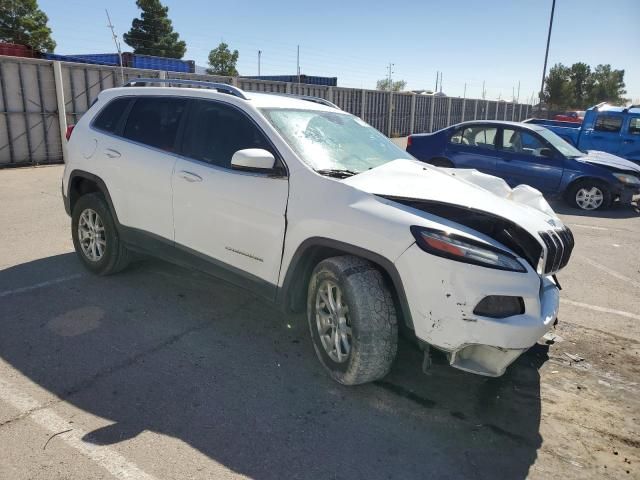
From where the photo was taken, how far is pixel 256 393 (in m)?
3.06

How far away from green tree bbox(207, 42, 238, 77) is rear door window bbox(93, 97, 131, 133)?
154ft

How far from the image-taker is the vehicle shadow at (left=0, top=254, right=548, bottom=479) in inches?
100

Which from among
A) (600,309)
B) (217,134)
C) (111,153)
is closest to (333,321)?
(217,134)

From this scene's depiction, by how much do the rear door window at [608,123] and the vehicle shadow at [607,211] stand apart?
107 inches

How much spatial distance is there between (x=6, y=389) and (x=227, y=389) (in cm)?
130

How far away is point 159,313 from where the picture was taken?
4.11 m

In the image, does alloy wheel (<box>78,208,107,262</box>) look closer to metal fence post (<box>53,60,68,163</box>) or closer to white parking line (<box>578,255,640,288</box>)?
white parking line (<box>578,255,640,288</box>)

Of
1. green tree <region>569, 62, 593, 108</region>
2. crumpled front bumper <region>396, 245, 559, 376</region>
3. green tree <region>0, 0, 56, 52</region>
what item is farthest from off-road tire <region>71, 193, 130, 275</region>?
green tree <region>569, 62, 593, 108</region>

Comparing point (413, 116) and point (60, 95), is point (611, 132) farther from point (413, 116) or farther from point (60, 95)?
point (413, 116)

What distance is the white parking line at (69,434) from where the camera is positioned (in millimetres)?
2365

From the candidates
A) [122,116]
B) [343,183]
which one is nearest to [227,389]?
[343,183]

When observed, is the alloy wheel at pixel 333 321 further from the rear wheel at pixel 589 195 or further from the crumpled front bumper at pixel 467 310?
the rear wheel at pixel 589 195

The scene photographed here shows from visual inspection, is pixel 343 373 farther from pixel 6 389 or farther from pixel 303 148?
pixel 6 389

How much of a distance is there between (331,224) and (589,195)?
8.07 meters
